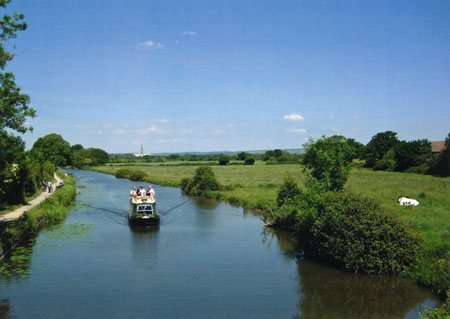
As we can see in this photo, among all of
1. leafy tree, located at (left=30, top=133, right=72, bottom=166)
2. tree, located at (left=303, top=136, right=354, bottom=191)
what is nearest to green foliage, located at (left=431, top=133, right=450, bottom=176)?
tree, located at (left=303, top=136, right=354, bottom=191)

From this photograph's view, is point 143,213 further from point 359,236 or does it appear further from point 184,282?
point 359,236

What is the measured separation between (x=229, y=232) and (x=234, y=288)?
11.0 meters

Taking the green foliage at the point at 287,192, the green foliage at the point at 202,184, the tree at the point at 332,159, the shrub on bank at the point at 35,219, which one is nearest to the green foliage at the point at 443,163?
the green foliage at the point at 202,184

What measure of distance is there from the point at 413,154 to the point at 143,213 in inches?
2247

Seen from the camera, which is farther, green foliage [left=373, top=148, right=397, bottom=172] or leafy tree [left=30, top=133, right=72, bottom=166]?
leafy tree [left=30, top=133, right=72, bottom=166]

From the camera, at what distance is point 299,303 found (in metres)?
15.1

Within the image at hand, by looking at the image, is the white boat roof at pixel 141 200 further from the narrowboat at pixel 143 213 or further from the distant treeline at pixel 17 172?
the distant treeline at pixel 17 172

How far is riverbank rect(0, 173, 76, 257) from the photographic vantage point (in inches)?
802

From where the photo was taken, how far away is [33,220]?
962 inches

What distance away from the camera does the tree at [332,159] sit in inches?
888

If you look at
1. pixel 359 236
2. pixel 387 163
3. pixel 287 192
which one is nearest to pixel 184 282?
pixel 359 236

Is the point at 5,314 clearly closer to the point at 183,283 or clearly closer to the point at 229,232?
the point at 183,283

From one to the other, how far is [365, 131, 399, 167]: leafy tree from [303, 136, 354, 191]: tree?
6529 cm

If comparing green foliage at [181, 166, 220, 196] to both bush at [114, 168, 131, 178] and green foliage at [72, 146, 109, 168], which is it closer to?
bush at [114, 168, 131, 178]
